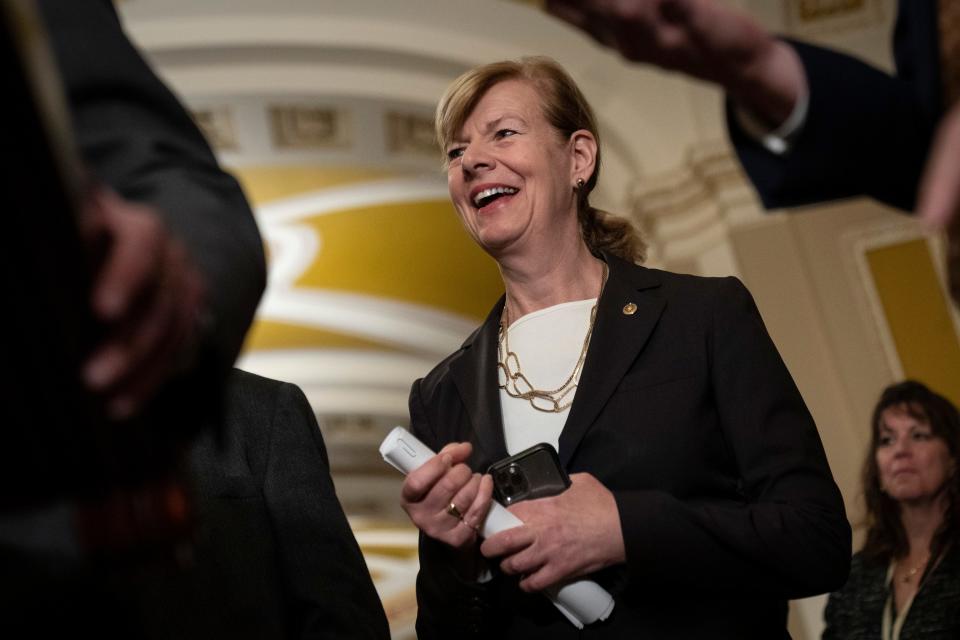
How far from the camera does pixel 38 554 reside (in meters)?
0.89

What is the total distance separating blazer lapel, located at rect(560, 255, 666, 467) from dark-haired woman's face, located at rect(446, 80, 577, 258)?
0.67 feet

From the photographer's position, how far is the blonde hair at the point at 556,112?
2.62 meters

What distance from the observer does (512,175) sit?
2531 millimetres

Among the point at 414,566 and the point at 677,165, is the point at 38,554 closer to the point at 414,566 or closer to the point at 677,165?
the point at 677,165

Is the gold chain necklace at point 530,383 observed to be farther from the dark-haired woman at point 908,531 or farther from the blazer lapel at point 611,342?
the dark-haired woman at point 908,531

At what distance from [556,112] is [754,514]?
0.97 metres

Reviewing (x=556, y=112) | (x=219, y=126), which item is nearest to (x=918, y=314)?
(x=219, y=126)

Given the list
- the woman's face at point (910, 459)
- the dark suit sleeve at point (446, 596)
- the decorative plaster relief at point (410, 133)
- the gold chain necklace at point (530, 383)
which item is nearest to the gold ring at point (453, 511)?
the dark suit sleeve at point (446, 596)

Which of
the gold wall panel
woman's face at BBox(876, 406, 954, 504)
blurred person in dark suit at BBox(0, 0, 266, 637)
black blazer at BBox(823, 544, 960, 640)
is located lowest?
the gold wall panel

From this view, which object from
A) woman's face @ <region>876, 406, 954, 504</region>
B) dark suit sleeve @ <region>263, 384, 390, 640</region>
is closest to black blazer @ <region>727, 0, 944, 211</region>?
dark suit sleeve @ <region>263, 384, 390, 640</region>

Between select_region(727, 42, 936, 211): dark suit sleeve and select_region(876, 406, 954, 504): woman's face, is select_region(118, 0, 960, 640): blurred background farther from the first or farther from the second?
select_region(727, 42, 936, 211): dark suit sleeve

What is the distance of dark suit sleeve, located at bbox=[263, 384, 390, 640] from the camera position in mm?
2170

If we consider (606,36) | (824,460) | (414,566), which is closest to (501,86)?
(824,460)

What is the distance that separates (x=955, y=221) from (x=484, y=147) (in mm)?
1527
